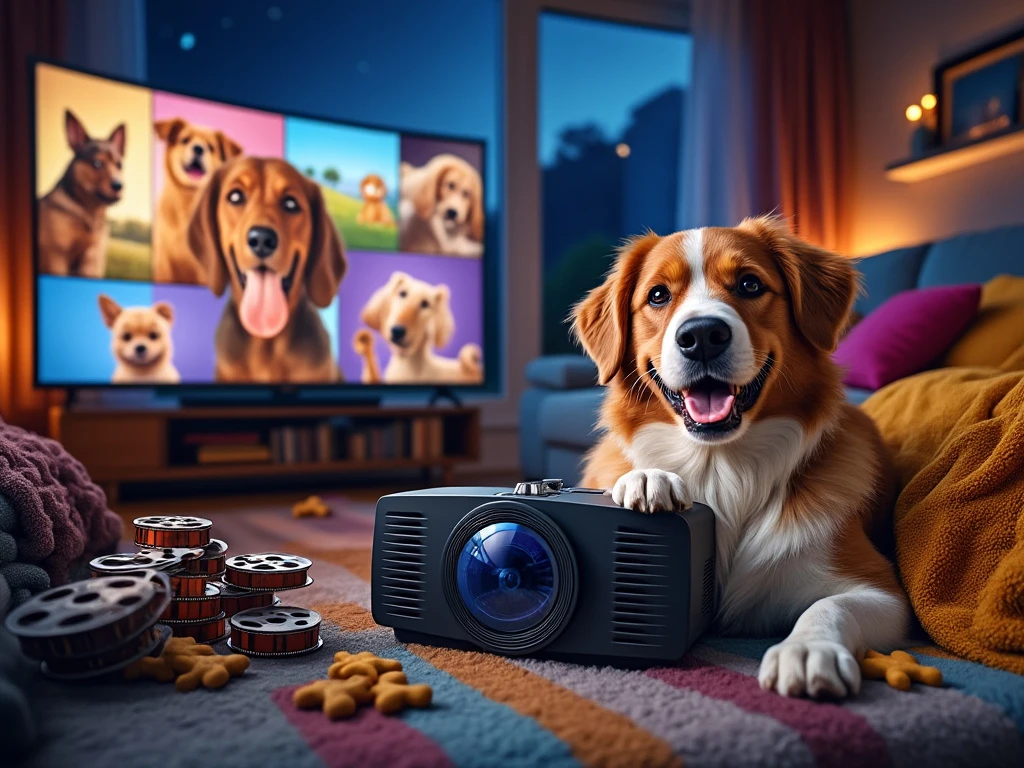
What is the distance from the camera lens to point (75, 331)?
3.25 metres

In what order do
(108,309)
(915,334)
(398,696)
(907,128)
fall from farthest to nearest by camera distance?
(907,128) → (108,309) → (915,334) → (398,696)

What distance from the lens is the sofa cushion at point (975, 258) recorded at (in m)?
2.78

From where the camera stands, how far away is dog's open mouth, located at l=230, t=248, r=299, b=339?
359 centimetres

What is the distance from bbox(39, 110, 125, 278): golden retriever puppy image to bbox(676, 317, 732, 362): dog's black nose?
2934 mm

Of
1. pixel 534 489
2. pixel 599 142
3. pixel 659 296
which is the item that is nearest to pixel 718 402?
pixel 659 296

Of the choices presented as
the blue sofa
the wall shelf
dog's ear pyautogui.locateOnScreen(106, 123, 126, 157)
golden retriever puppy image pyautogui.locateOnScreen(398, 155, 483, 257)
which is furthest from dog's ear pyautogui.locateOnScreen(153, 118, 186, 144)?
the wall shelf

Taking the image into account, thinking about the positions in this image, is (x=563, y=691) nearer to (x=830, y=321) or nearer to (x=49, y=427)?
(x=830, y=321)

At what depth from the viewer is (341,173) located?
12.5 feet

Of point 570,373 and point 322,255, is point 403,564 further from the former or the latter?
point 322,255

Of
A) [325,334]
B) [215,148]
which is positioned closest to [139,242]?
[215,148]

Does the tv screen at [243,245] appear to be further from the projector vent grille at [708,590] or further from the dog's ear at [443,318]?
the projector vent grille at [708,590]

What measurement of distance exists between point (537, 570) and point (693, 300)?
528 millimetres

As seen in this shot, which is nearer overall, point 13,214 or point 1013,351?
point 1013,351

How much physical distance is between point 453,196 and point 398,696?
3461mm
